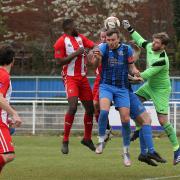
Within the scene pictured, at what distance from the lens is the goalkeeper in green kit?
13743mm

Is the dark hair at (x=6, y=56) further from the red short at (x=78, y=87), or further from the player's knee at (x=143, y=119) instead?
the red short at (x=78, y=87)

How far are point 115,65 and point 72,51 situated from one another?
1886 mm

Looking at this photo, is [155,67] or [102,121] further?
[155,67]

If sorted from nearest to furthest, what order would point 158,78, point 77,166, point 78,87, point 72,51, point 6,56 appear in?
point 6,56 → point 158,78 → point 77,166 → point 72,51 → point 78,87

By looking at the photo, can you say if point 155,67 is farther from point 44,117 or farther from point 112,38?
point 44,117

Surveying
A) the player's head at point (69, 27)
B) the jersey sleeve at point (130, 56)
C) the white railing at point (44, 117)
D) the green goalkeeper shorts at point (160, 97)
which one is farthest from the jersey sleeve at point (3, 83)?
the white railing at point (44, 117)

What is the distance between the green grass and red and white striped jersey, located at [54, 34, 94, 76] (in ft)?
5.95

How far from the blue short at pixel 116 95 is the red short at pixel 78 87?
1.76m

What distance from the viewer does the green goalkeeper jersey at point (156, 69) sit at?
13656mm

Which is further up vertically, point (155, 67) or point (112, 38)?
point (112, 38)

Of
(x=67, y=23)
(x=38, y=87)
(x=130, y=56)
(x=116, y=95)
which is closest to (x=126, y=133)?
(x=116, y=95)

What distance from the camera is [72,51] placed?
14547 millimetres

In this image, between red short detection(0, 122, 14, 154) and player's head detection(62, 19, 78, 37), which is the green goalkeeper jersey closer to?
player's head detection(62, 19, 78, 37)

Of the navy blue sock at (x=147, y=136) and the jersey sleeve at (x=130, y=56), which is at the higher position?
the jersey sleeve at (x=130, y=56)
